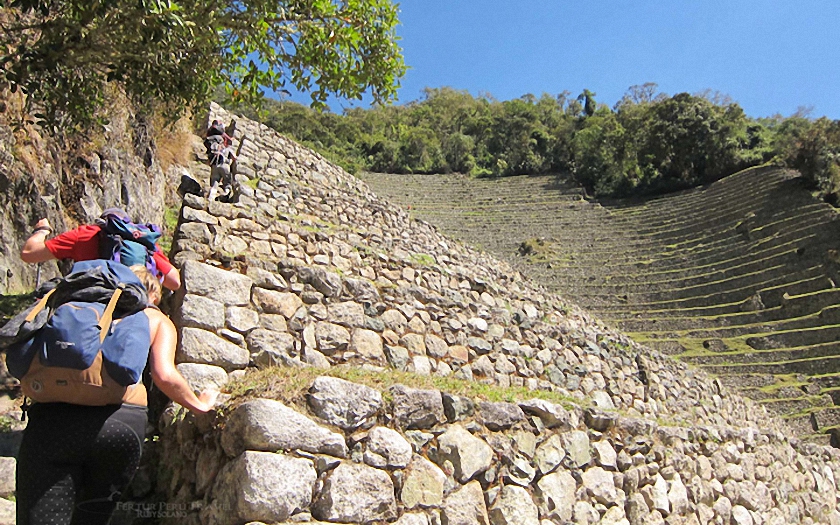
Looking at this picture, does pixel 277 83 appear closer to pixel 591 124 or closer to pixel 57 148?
pixel 57 148

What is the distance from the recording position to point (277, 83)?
5727mm

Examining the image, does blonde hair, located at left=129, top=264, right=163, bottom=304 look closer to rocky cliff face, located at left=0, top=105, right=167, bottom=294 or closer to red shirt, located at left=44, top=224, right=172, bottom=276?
red shirt, located at left=44, top=224, right=172, bottom=276

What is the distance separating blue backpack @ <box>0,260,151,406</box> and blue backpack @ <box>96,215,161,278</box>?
2.35 feet

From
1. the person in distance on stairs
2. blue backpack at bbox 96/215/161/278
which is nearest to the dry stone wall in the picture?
the person in distance on stairs

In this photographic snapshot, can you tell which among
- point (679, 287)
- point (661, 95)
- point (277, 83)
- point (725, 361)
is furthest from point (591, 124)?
Answer: point (277, 83)

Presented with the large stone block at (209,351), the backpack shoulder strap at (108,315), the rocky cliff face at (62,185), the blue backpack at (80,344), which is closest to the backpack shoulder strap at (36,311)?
the blue backpack at (80,344)

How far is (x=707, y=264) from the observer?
77.0 ft

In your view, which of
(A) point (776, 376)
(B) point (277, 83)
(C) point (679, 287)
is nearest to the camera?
(B) point (277, 83)

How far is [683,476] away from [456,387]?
7.53 ft

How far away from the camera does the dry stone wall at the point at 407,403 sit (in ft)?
8.13

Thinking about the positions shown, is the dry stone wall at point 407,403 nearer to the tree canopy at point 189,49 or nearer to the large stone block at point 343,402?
the large stone block at point 343,402

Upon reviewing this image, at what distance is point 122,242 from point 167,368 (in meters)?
1.03

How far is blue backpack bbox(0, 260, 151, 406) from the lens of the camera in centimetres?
188

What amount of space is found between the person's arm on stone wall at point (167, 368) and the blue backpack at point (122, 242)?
2.12 ft
